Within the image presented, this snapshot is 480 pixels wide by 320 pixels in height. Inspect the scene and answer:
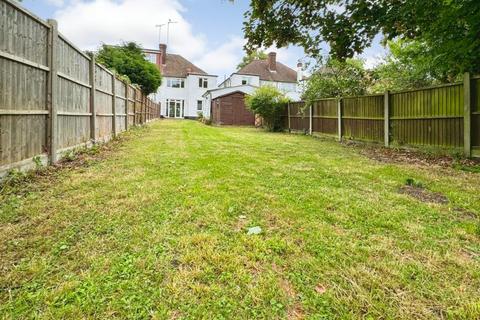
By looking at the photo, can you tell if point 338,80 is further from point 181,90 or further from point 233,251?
point 181,90

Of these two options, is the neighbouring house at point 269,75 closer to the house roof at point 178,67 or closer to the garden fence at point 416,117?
the house roof at point 178,67

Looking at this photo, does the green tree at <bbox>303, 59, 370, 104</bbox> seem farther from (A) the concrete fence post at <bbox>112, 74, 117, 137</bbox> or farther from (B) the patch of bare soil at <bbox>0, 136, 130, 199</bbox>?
(B) the patch of bare soil at <bbox>0, 136, 130, 199</bbox>

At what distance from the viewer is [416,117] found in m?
7.65

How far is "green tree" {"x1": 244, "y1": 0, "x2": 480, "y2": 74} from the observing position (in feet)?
19.2

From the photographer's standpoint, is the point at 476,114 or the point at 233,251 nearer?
the point at 233,251

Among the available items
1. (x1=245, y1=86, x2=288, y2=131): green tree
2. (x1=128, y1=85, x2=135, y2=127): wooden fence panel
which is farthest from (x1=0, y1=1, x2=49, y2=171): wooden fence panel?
(x1=245, y1=86, x2=288, y2=131): green tree

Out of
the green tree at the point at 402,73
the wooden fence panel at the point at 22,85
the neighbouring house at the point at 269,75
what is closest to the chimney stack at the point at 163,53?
the neighbouring house at the point at 269,75

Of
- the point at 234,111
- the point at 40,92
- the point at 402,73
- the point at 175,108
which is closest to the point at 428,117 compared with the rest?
the point at 402,73

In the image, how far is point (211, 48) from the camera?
49.4 m

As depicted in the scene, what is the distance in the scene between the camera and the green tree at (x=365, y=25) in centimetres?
587

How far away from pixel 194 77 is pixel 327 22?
32.6 metres

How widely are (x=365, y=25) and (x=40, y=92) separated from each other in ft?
20.9

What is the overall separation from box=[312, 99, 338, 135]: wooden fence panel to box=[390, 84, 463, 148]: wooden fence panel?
134 inches

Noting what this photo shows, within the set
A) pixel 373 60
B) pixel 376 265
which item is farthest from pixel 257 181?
pixel 373 60
